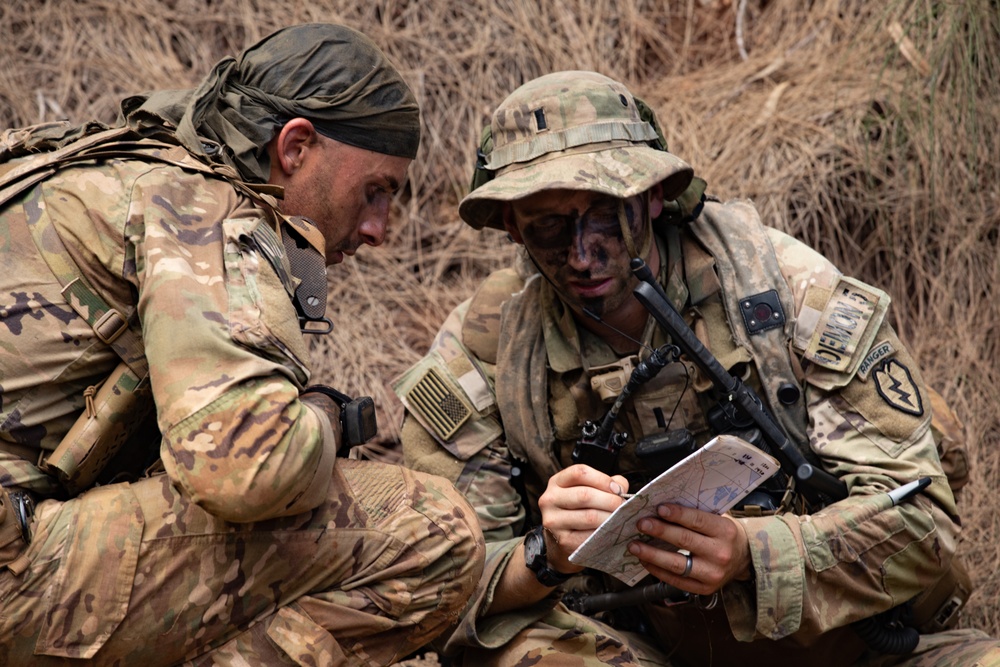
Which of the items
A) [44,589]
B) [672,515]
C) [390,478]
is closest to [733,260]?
[672,515]

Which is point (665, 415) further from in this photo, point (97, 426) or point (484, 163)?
point (97, 426)

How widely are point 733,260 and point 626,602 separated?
1124 mm

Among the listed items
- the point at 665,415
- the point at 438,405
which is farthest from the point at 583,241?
the point at 438,405

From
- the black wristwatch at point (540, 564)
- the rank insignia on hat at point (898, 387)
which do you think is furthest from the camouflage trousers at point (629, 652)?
the rank insignia on hat at point (898, 387)

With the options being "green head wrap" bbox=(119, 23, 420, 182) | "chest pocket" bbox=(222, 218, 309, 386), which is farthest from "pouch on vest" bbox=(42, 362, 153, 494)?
"green head wrap" bbox=(119, 23, 420, 182)

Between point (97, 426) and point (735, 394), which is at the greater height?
point (97, 426)

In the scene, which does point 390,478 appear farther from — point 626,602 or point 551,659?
point 626,602

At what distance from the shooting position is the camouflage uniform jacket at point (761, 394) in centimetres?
323

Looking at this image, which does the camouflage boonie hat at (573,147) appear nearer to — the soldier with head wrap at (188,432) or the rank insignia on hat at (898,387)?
the soldier with head wrap at (188,432)

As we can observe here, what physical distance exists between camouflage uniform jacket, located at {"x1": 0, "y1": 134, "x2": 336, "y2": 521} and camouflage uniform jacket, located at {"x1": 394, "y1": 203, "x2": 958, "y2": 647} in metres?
0.97

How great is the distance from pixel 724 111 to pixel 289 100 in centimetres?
340

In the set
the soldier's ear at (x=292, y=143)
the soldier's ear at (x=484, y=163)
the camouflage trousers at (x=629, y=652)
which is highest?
the soldier's ear at (x=292, y=143)

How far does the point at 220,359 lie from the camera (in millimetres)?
2410

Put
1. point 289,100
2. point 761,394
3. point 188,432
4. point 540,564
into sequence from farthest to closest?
point 761,394 < point 540,564 < point 289,100 < point 188,432
